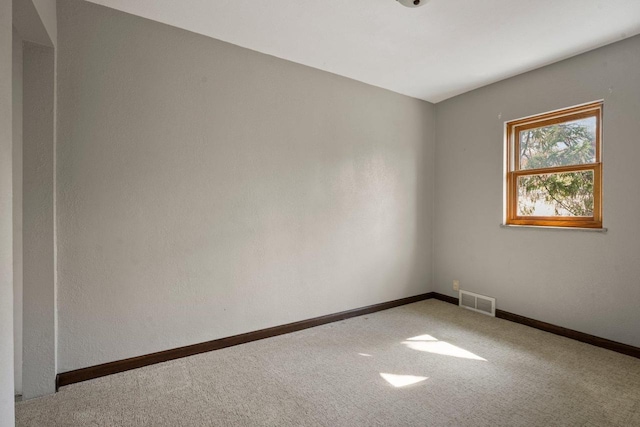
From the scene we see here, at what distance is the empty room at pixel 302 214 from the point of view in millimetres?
1953

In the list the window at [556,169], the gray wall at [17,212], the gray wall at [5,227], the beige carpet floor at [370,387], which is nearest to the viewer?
the gray wall at [5,227]

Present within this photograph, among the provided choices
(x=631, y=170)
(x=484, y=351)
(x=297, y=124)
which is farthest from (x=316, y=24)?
(x=484, y=351)

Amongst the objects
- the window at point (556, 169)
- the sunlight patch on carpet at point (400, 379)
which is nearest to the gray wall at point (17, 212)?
the sunlight patch on carpet at point (400, 379)

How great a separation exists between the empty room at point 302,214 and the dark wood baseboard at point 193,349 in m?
0.01

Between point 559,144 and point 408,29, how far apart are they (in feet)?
6.42

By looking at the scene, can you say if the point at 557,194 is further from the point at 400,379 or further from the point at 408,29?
the point at 400,379

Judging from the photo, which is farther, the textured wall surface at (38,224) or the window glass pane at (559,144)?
the window glass pane at (559,144)

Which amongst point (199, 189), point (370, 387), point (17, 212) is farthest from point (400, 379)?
point (17, 212)

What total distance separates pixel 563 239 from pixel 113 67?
4097mm

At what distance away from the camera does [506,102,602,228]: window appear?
287 centimetres

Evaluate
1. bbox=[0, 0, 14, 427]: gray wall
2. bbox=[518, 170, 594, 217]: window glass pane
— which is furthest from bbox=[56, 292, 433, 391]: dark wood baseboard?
bbox=[518, 170, 594, 217]: window glass pane

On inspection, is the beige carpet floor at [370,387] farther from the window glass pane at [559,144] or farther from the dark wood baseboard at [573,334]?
the window glass pane at [559,144]

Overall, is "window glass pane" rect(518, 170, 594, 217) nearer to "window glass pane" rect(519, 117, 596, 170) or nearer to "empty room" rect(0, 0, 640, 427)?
"empty room" rect(0, 0, 640, 427)

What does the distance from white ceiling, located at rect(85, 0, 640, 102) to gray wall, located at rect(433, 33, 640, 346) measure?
0.29m
